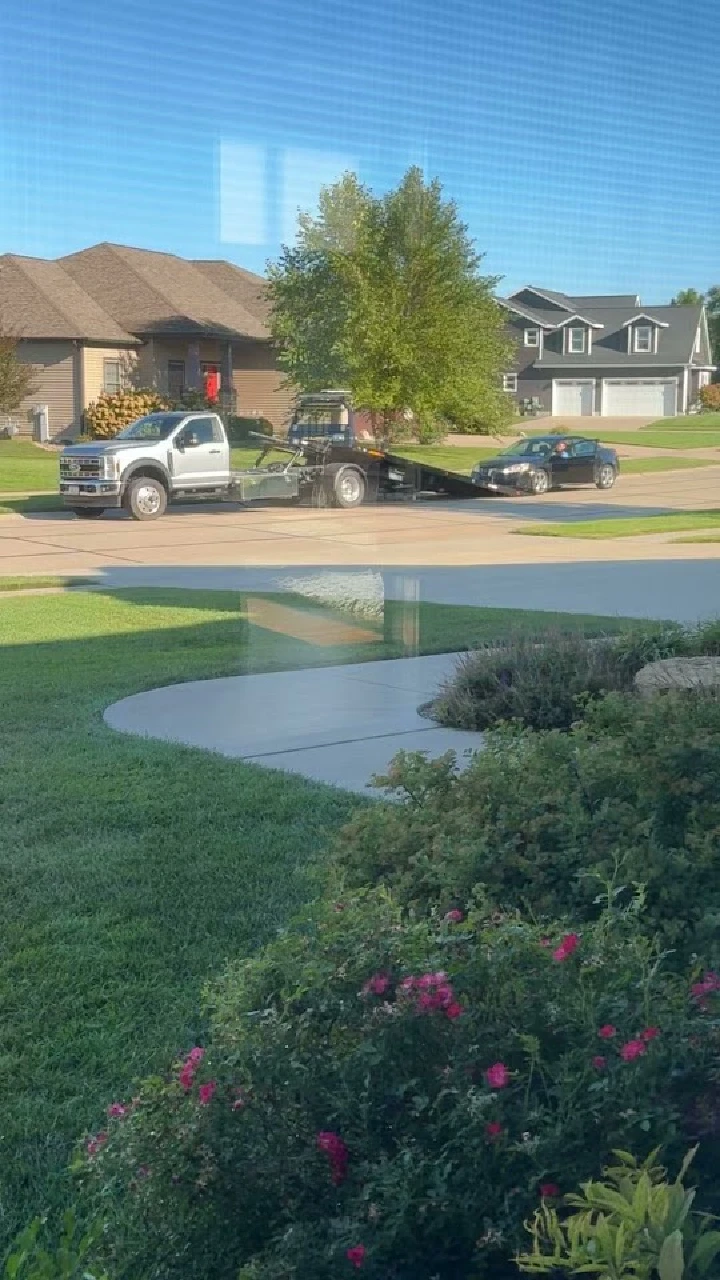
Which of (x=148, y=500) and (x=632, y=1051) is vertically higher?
(x=148, y=500)

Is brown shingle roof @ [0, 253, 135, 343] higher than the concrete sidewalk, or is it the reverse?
brown shingle roof @ [0, 253, 135, 343]

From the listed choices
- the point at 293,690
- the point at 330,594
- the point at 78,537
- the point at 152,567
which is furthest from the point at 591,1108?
the point at 78,537

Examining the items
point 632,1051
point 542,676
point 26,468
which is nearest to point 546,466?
point 542,676

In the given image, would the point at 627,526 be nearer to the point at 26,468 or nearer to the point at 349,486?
the point at 349,486

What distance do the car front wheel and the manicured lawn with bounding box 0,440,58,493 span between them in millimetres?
12030

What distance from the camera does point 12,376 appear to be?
16.5 meters

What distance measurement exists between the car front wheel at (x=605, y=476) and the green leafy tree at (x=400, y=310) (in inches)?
58.3

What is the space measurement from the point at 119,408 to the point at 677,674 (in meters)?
8.27

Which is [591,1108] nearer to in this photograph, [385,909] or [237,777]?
[385,909]

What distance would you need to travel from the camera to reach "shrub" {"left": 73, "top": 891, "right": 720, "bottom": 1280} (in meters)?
2.42

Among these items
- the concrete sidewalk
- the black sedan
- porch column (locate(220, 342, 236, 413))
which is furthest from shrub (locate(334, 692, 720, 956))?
porch column (locate(220, 342, 236, 413))

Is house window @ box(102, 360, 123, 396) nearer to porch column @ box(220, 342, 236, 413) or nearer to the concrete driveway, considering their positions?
the concrete driveway

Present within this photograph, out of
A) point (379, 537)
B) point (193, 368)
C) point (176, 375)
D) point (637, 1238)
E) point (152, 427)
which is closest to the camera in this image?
point (637, 1238)

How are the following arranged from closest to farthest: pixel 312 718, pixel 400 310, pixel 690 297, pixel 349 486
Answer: pixel 400 310, pixel 690 297, pixel 312 718, pixel 349 486
